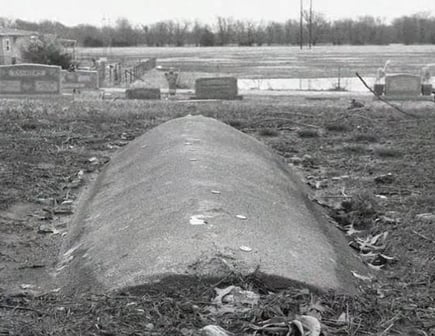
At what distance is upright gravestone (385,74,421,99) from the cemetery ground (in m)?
3.48

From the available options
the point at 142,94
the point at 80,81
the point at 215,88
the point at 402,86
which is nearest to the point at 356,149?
the point at 215,88

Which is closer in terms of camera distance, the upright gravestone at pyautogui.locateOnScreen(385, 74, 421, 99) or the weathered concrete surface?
the weathered concrete surface

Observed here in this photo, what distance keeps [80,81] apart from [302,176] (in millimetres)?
21484

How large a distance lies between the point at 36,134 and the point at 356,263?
10.5 metres

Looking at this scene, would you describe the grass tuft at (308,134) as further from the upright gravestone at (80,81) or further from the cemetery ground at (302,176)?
the upright gravestone at (80,81)

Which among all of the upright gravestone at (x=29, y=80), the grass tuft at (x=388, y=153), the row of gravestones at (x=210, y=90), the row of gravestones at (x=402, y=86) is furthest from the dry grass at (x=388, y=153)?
the upright gravestone at (x=29, y=80)

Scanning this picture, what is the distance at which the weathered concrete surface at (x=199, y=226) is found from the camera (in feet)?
22.5

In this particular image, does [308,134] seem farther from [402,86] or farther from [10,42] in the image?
[10,42]

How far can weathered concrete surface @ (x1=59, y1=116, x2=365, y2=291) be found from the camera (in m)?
6.84

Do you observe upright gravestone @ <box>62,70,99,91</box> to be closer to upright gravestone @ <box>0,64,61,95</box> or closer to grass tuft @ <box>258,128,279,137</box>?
upright gravestone @ <box>0,64,61,95</box>

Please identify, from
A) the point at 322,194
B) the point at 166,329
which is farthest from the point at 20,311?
the point at 322,194

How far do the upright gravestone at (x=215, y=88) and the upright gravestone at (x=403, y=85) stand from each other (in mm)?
5668

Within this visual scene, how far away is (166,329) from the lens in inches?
216

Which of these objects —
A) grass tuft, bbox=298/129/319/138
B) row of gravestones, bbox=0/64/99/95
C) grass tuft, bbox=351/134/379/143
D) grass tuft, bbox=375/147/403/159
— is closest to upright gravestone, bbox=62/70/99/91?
row of gravestones, bbox=0/64/99/95
